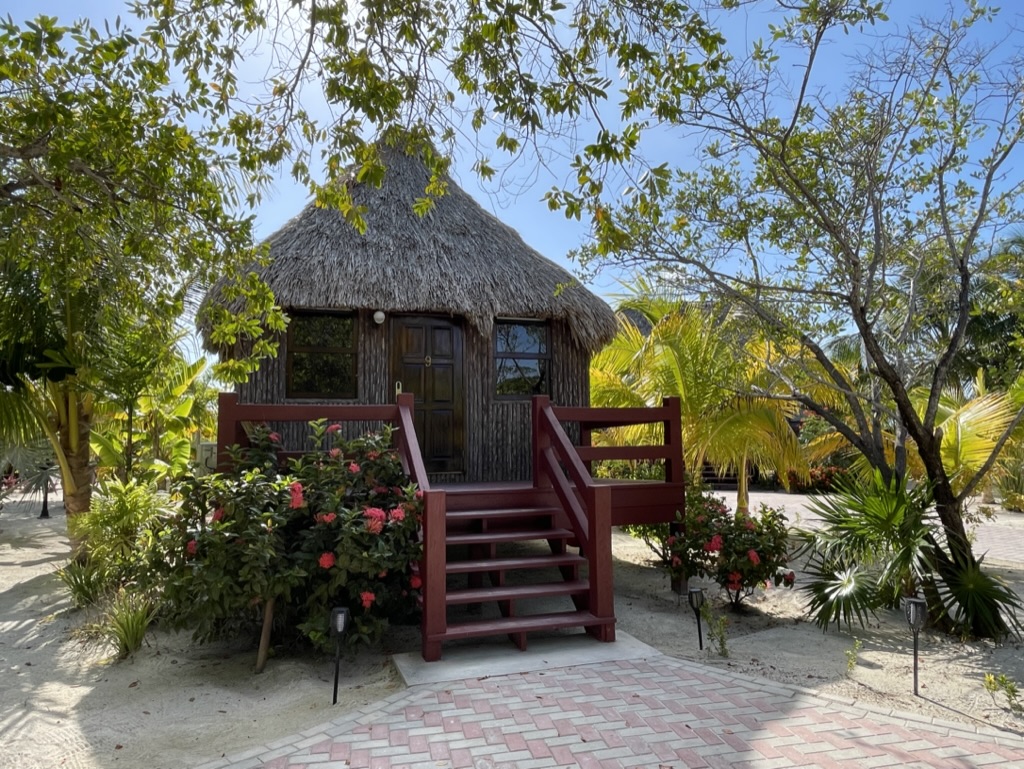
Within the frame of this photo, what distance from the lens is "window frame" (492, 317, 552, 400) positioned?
848 centimetres

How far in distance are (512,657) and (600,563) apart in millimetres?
1062

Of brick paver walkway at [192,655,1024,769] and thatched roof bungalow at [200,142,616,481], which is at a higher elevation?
thatched roof bungalow at [200,142,616,481]

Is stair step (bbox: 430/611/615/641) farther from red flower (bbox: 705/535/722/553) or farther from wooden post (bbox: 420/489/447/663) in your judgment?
red flower (bbox: 705/535/722/553)

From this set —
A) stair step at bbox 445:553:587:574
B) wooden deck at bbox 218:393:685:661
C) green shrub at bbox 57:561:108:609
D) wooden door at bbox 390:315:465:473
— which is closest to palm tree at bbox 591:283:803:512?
wooden deck at bbox 218:393:685:661

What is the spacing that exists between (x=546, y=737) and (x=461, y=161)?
3832 millimetres

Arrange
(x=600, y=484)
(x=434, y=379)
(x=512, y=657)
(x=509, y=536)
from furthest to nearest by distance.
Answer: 1. (x=434, y=379)
2. (x=600, y=484)
3. (x=509, y=536)
4. (x=512, y=657)

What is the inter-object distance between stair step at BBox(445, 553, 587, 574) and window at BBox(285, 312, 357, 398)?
125 inches

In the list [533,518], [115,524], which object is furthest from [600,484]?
[115,524]

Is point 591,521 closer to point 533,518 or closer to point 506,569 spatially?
point 533,518

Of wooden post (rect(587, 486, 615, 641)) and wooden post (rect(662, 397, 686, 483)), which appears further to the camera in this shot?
wooden post (rect(662, 397, 686, 483))

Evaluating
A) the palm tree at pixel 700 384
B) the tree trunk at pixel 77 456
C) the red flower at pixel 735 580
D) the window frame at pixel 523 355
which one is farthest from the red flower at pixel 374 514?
the tree trunk at pixel 77 456

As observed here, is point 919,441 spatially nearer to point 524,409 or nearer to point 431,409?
point 524,409

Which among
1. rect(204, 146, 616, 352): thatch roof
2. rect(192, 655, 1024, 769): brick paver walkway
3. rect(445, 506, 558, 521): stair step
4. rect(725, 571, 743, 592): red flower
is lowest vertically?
rect(192, 655, 1024, 769): brick paver walkway

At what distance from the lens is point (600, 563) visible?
5609mm
